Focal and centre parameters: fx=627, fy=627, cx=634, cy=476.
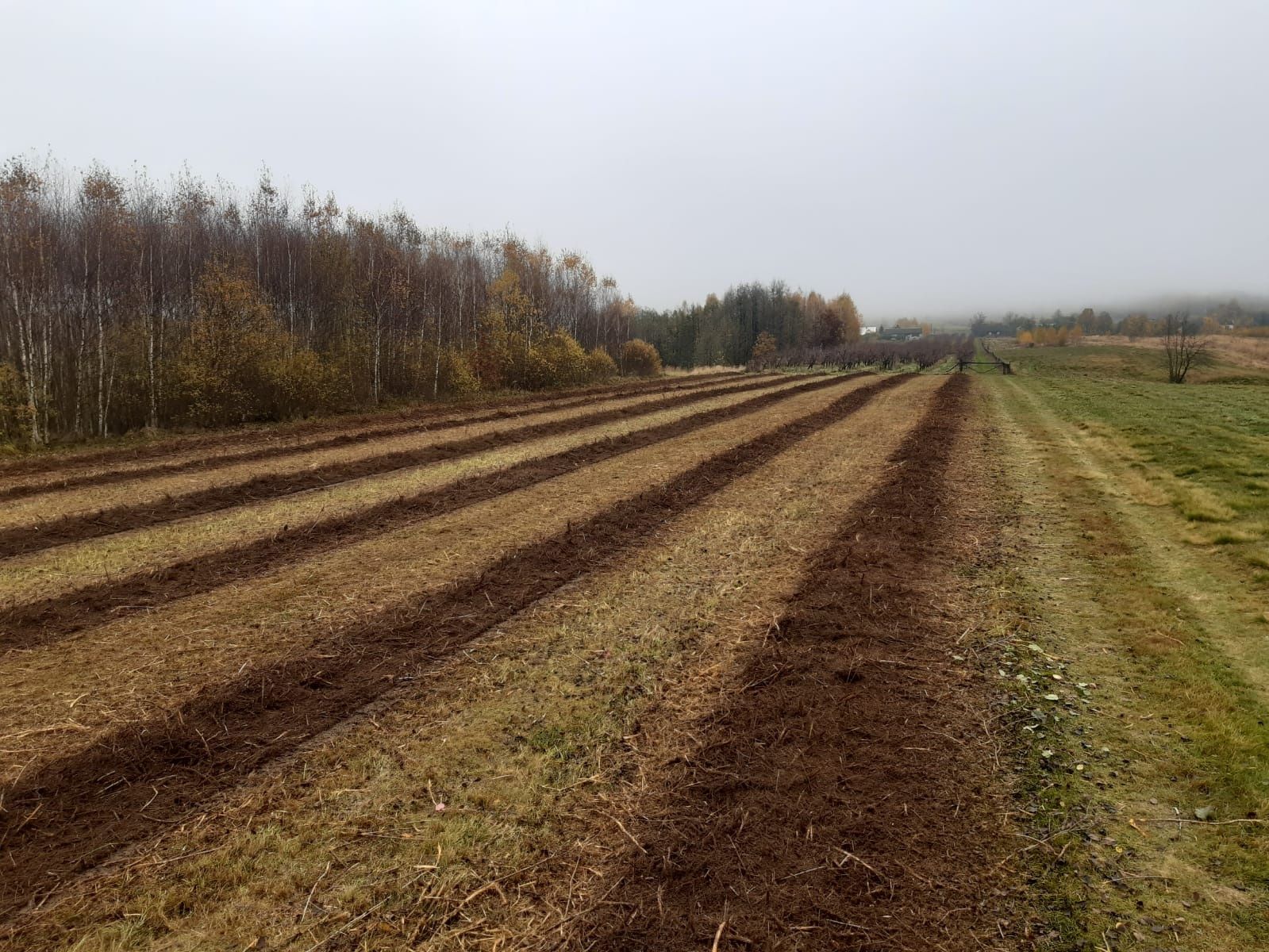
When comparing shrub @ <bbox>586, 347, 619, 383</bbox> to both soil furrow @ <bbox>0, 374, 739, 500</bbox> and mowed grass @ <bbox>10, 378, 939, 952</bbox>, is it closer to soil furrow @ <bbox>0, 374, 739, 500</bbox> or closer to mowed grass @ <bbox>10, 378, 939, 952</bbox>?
soil furrow @ <bbox>0, 374, 739, 500</bbox>

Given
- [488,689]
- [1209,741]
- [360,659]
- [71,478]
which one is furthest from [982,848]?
[71,478]

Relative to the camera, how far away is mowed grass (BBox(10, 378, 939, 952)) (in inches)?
112

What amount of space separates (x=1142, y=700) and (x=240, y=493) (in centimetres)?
1305

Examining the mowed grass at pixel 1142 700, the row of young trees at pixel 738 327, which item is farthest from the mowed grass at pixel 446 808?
the row of young trees at pixel 738 327

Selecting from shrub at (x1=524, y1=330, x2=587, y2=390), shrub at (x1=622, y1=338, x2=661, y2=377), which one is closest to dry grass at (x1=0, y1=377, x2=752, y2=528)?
shrub at (x1=524, y1=330, x2=587, y2=390)

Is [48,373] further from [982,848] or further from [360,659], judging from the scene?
[982,848]

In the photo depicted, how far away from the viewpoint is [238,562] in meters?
7.85

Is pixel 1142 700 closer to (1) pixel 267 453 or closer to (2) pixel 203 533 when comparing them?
(2) pixel 203 533

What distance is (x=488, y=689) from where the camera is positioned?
4906 millimetres

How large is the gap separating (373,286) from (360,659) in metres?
27.8

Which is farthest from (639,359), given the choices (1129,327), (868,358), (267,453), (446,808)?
(1129,327)

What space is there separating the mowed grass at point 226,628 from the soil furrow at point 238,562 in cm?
29

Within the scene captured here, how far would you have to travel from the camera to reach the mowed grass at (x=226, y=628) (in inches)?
177

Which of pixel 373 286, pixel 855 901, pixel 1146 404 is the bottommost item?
pixel 855 901
